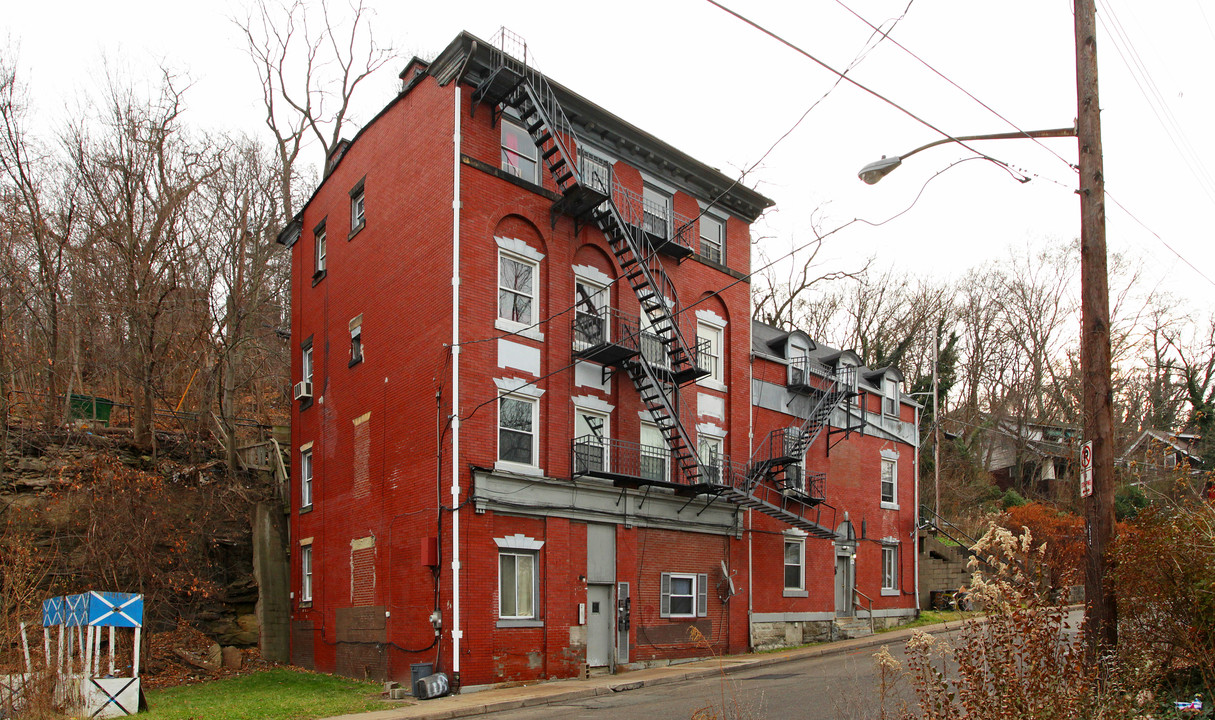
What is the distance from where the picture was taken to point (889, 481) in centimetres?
Result: 3300

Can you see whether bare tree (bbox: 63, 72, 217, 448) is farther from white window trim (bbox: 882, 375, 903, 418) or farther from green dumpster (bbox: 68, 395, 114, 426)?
white window trim (bbox: 882, 375, 903, 418)

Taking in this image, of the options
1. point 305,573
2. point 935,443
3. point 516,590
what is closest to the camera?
point 516,590

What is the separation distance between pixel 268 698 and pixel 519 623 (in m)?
5.19

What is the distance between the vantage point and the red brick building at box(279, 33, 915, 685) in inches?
781

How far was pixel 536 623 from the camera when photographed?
19875 millimetres

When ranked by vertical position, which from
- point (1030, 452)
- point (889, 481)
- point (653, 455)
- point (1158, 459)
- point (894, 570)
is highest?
point (1030, 452)

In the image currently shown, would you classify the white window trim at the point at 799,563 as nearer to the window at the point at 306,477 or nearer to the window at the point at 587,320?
the window at the point at 587,320

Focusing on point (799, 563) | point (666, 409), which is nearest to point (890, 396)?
point (799, 563)

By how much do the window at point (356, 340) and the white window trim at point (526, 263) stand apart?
494cm

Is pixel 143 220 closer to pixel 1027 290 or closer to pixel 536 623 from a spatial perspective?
pixel 536 623

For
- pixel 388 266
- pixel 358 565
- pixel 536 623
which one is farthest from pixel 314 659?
pixel 388 266

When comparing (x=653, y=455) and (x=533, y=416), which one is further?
(x=653, y=455)

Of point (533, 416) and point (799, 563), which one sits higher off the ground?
point (533, 416)

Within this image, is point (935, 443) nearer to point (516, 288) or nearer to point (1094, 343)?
point (516, 288)
